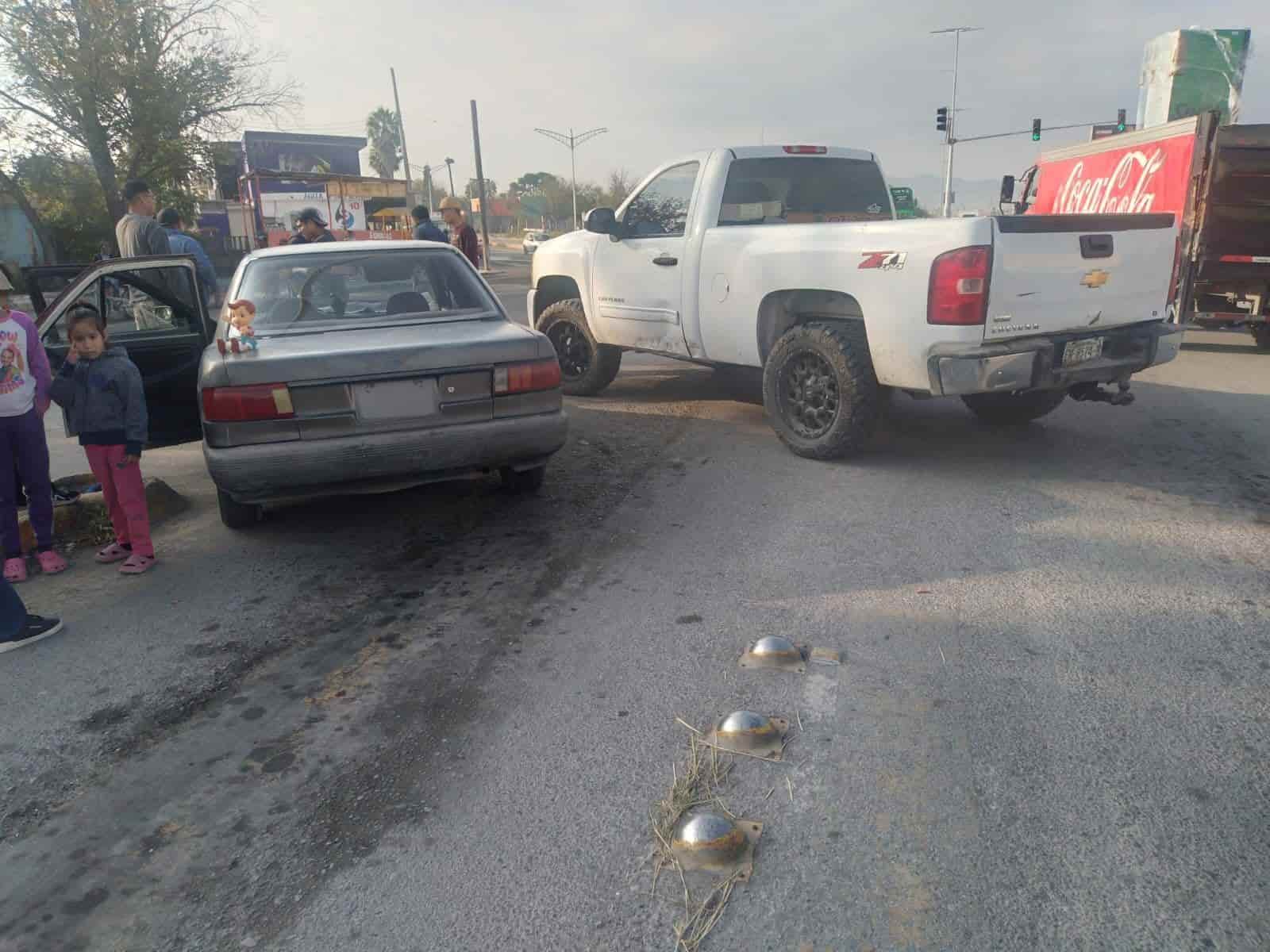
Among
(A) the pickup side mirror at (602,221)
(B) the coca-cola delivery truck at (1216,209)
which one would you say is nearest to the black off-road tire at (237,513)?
(A) the pickup side mirror at (602,221)

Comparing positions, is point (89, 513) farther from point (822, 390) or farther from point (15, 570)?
point (822, 390)

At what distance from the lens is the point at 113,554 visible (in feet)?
15.5

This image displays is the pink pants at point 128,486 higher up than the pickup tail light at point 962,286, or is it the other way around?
the pickup tail light at point 962,286

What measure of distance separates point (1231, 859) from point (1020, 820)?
477 mm

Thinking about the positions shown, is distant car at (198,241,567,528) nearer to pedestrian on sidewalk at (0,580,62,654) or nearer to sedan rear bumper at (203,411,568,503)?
sedan rear bumper at (203,411,568,503)

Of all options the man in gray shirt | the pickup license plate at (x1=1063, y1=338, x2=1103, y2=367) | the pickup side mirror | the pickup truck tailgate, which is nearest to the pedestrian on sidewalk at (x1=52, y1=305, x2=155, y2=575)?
the man in gray shirt

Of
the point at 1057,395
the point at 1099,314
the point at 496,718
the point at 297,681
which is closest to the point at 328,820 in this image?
the point at 496,718

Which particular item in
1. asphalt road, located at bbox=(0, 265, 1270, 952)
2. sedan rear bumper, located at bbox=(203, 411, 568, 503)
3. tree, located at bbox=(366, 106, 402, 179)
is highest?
tree, located at bbox=(366, 106, 402, 179)

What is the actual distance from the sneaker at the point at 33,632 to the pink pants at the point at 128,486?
68 centimetres

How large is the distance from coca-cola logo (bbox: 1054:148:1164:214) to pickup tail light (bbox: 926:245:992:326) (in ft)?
24.9

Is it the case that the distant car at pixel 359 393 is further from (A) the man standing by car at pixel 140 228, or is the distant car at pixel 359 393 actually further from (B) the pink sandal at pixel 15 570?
(A) the man standing by car at pixel 140 228

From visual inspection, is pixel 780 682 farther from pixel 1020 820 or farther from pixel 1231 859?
pixel 1231 859

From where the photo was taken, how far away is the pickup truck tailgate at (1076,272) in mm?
4980

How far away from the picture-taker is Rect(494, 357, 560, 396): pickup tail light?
4.62 m
